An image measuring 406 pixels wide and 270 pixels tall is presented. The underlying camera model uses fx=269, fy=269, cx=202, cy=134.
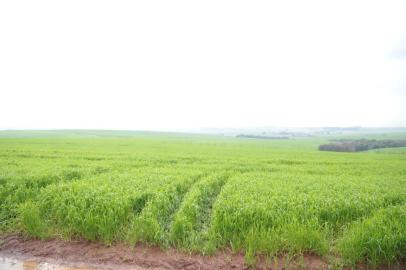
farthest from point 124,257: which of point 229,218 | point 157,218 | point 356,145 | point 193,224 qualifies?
point 356,145

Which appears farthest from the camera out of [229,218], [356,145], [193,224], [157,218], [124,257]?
[356,145]

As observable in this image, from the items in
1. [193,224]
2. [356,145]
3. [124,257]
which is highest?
[193,224]

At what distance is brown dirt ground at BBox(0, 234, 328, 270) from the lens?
6414 millimetres

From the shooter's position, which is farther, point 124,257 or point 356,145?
point 356,145

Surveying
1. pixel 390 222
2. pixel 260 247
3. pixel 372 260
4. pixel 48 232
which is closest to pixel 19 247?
pixel 48 232

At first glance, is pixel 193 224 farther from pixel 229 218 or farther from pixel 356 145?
pixel 356 145

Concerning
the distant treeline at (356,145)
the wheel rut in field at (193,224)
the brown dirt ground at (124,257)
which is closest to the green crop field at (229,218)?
the wheel rut in field at (193,224)

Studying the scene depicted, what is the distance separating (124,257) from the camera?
22.1 ft

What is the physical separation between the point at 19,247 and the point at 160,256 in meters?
3.96

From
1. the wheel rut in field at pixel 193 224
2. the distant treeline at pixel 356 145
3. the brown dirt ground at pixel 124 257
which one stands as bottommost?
the distant treeline at pixel 356 145

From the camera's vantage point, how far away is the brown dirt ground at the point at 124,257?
21.0 feet

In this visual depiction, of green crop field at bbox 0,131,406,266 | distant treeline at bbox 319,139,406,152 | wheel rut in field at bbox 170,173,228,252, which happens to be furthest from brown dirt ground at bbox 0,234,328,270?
distant treeline at bbox 319,139,406,152

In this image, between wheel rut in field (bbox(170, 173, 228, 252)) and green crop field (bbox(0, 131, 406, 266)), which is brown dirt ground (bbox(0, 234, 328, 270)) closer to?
green crop field (bbox(0, 131, 406, 266))

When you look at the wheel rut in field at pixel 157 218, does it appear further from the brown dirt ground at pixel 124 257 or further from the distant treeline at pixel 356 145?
the distant treeline at pixel 356 145
